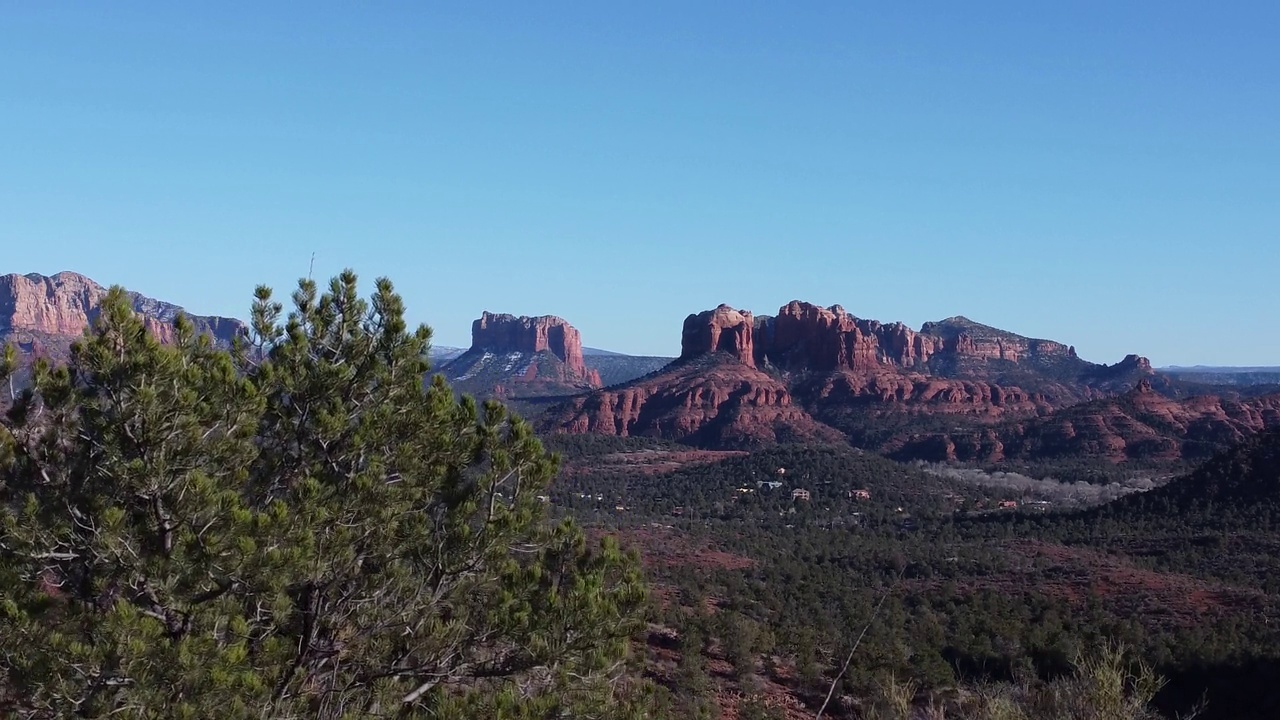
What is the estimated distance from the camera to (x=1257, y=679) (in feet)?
71.6

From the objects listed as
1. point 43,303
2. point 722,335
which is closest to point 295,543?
point 722,335

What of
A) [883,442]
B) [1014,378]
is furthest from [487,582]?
[1014,378]

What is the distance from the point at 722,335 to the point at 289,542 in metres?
122

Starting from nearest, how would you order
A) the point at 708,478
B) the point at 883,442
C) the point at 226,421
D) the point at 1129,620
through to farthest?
the point at 226,421
the point at 1129,620
the point at 708,478
the point at 883,442

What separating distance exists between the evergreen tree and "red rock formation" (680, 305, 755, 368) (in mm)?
115442

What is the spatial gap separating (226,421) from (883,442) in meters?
97.7

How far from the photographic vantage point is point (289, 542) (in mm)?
6195

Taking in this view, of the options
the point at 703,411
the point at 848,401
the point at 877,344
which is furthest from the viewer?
the point at 877,344

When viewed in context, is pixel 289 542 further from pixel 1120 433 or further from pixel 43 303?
pixel 43 303

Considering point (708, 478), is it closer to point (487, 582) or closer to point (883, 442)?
point (883, 442)

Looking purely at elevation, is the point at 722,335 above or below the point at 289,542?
above

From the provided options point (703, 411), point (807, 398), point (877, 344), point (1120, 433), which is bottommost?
point (1120, 433)

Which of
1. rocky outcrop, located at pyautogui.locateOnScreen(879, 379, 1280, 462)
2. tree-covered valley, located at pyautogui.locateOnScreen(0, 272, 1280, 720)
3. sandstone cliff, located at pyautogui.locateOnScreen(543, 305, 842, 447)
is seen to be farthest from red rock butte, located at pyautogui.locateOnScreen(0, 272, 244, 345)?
tree-covered valley, located at pyautogui.locateOnScreen(0, 272, 1280, 720)

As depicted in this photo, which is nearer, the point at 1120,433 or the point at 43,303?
the point at 1120,433
